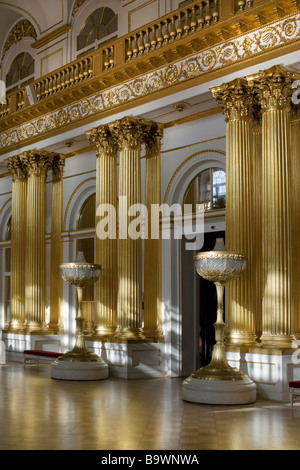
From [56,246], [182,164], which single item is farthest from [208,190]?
[56,246]

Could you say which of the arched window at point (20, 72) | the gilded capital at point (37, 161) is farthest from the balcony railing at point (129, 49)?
the arched window at point (20, 72)

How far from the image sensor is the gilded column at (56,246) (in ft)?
52.9

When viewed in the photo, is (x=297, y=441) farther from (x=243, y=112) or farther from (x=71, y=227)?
(x=71, y=227)

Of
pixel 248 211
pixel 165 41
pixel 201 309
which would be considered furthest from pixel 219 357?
pixel 165 41

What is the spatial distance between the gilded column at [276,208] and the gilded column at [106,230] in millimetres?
4192

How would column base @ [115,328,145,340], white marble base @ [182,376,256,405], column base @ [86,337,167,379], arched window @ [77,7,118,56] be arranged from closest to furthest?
white marble base @ [182,376,256,405] → column base @ [86,337,167,379] → column base @ [115,328,145,340] → arched window @ [77,7,118,56]

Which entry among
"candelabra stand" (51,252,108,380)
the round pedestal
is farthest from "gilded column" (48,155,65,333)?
the round pedestal

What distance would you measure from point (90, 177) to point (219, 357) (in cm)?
719

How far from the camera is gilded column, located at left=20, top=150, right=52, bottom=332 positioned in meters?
15.6

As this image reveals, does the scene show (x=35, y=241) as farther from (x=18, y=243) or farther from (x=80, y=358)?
(x=80, y=358)

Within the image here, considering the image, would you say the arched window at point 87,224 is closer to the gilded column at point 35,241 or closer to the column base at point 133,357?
the gilded column at point 35,241

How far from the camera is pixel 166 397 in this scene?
32.4 feet

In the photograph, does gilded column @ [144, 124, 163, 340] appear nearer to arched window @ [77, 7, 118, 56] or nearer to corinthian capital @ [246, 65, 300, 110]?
arched window @ [77, 7, 118, 56]

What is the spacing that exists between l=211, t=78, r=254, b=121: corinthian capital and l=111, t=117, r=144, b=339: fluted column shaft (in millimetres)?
2527
